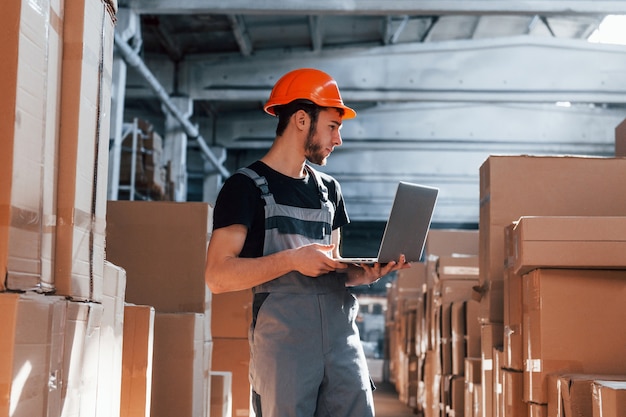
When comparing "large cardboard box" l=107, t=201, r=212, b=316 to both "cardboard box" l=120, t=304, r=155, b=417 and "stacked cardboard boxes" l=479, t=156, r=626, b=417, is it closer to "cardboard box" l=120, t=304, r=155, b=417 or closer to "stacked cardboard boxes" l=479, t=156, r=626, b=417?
"cardboard box" l=120, t=304, r=155, b=417

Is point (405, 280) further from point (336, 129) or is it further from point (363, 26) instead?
point (336, 129)

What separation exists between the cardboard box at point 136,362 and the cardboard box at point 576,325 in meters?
1.32

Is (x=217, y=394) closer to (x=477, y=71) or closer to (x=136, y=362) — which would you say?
(x=136, y=362)

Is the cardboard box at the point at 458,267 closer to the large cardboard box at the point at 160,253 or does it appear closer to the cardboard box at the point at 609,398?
the large cardboard box at the point at 160,253

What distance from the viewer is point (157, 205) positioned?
3623 millimetres

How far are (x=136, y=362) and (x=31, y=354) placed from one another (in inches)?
51.1

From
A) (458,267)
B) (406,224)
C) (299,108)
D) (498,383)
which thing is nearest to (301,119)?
(299,108)

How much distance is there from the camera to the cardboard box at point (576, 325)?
2816 mm

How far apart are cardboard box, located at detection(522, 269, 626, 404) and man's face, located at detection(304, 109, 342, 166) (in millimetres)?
911

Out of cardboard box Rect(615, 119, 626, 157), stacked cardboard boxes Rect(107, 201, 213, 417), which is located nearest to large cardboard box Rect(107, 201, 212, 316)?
stacked cardboard boxes Rect(107, 201, 213, 417)

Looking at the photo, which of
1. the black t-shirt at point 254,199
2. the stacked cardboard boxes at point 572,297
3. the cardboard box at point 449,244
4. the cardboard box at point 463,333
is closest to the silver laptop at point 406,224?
the black t-shirt at point 254,199

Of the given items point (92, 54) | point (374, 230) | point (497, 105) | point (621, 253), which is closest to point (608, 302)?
point (621, 253)

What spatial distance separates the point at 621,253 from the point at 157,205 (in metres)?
1.87

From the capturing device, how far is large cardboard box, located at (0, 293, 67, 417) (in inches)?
62.8
